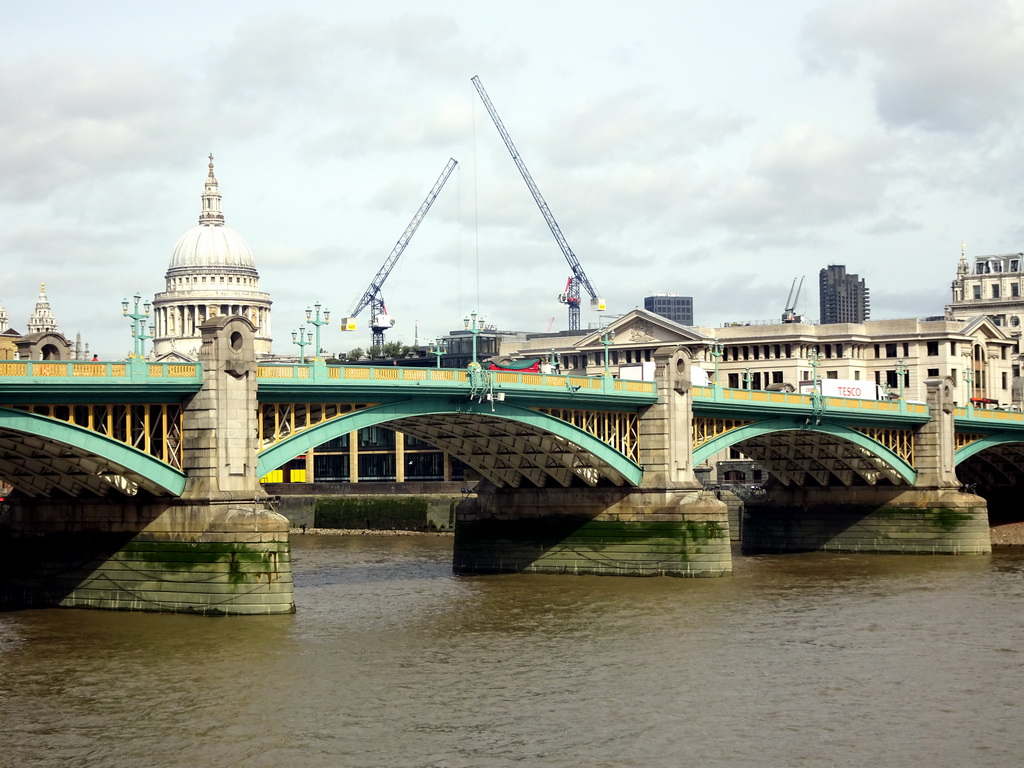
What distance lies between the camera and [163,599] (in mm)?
54156

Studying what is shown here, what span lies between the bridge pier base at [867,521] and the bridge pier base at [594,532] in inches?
815

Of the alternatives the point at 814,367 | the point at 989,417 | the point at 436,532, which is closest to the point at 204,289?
the point at 436,532

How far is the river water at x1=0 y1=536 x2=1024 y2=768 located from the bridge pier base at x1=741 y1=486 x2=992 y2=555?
20443 millimetres

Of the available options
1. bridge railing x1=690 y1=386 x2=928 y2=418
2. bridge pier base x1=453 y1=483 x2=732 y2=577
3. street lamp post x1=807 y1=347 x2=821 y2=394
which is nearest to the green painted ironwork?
bridge pier base x1=453 y1=483 x2=732 y2=577

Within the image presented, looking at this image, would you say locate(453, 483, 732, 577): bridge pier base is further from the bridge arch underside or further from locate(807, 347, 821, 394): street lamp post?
the bridge arch underside

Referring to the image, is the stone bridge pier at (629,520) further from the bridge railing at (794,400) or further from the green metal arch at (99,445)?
the green metal arch at (99,445)

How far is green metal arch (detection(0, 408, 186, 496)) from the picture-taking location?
49.0m

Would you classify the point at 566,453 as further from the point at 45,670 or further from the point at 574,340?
the point at 574,340

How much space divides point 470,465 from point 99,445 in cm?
2412

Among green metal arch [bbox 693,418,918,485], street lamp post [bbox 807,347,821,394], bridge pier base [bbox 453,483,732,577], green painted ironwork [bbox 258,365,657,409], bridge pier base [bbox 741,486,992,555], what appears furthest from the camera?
street lamp post [bbox 807,347,821,394]

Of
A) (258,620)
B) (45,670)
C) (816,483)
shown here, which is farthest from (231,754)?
(816,483)

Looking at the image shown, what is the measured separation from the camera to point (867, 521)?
89.7 metres

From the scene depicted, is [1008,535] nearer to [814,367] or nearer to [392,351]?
[814,367]

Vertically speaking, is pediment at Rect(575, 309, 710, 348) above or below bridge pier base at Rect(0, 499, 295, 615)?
above
